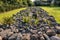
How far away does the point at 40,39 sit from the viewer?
368 inches

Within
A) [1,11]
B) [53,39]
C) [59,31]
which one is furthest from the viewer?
[1,11]

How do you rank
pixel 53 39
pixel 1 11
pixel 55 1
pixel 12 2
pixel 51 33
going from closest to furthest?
pixel 53 39 → pixel 51 33 → pixel 1 11 → pixel 12 2 → pixel 55 1

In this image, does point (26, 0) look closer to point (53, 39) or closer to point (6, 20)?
point (6, 20)

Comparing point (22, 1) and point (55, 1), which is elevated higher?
point (22, 1)

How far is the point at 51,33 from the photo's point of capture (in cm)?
1080

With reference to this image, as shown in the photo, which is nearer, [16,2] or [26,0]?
[16,2]

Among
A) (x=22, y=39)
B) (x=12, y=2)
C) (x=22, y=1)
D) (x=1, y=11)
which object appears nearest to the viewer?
(x=22, y=39)

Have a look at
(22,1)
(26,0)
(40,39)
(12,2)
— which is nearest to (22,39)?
Answer: (40,39)

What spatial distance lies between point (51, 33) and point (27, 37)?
202 centimetres

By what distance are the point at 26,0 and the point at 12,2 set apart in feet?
37.3

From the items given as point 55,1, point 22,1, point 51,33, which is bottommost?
point 55,1

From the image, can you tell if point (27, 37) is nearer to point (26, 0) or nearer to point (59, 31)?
point (59, 31)

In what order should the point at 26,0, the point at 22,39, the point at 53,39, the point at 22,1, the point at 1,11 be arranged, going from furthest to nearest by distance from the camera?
the point at 26,0 → the point at 22,1 → the point at 1,11 → the point at 53,39 → the point at 22,39

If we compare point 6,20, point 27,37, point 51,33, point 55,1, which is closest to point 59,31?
point 51,33
